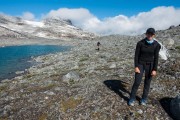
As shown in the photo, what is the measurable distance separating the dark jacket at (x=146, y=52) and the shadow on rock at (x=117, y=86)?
3305 mm

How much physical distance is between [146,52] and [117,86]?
5.39 metres

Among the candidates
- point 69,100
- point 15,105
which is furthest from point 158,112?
point 15,105

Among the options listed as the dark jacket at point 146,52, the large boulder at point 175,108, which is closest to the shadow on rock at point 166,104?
the large boulder at point 175,108

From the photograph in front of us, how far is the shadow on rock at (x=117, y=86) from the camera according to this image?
54.8 feet

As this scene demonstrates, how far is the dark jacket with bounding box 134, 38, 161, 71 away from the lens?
13.2 m

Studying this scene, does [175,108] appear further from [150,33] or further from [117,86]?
[117,86]

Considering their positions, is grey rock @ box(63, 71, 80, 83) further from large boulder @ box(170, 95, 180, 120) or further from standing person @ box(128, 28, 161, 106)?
large boulder @ box(170, 95, 180, 120)

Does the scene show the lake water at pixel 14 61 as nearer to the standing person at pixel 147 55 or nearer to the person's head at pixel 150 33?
the standing person at pixel 147 55

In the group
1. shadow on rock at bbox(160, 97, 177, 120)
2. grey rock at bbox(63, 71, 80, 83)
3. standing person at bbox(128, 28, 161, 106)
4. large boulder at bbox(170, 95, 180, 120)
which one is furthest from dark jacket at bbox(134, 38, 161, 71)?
grey rock at bbox(63, 71, 80, 83)

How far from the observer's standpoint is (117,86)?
18.2m

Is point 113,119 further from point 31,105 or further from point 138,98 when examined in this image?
point 31,105

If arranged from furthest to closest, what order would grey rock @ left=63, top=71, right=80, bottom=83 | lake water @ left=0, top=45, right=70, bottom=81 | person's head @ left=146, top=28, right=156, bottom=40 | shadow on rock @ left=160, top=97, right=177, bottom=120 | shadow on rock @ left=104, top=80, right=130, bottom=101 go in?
lake water @ left=0, top=45, right=70, bottom=81 → grey rock @ left=63, top=71, right=80, bottom=83 → shadow on rock @ left=104, top=80, right=130, bottom=101 → shadow on rock @ left=160, top=97, right=177, bottom=120 → person's head @ left=146, top=28, right=156, bottom=40

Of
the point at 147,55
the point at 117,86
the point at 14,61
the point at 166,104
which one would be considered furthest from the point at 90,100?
the point at 14,61

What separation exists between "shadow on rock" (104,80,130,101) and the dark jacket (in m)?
3.30
